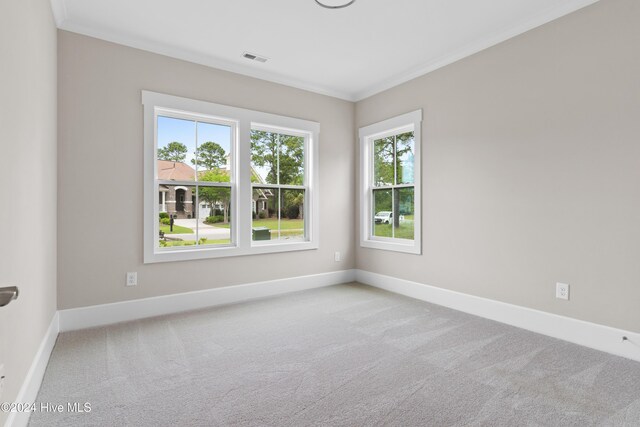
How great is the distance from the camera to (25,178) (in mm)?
1828

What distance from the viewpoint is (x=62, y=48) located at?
117 inches

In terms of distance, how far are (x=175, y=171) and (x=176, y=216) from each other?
48 cm

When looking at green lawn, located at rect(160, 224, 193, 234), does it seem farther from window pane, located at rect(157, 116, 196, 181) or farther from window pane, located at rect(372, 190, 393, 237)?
window pane, located at rect(372, 190, 393, 237)

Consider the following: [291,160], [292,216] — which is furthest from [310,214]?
[291,160]

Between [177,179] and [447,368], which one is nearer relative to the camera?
[447,368]

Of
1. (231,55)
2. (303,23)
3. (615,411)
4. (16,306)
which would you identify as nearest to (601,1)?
(303,23)

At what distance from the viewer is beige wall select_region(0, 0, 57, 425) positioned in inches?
56.8

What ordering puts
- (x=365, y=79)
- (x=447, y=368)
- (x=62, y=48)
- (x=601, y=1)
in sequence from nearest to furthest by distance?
(x=447, y=368) < (x=601, y=1) < (x=62, y=48) < (x=365, y=79)

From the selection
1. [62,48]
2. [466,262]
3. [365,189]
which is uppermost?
[62,48]

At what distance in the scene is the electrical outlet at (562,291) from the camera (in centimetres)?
278

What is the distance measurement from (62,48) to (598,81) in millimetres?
4446

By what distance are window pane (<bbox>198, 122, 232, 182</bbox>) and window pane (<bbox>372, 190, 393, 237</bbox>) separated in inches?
80.8

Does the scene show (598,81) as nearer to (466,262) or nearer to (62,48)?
(466,262)

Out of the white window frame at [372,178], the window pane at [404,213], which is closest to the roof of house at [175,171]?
the white window frame at [372,178]
